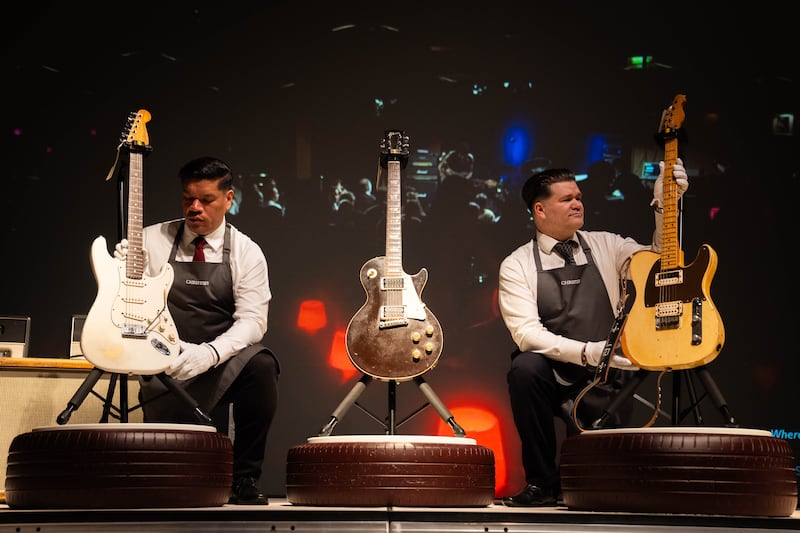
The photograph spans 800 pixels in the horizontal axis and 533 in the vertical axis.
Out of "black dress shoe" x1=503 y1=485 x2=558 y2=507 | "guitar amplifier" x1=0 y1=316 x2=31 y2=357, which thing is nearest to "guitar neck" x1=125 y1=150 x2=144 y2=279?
"guitar amplifier" x1=0 y1=316 x2=31 y2=357

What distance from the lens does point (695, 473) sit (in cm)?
303

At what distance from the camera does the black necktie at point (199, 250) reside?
4148 mm

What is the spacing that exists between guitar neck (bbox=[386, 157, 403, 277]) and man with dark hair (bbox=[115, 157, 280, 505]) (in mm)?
587

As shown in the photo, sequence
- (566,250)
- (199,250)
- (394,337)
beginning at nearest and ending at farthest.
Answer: (394,337) < (199,250) < (566,250)

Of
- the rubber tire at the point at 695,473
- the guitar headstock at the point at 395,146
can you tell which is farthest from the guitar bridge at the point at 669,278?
the guitar headstock at the point at 395,146

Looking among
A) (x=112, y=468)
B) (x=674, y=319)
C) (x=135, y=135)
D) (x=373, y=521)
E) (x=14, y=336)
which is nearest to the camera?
(x=373, y=521)

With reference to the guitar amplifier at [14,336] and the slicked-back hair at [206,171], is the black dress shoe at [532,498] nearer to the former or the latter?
the slicked-back hair at [206,171]

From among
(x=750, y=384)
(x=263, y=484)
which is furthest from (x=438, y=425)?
(x=750, y=384)

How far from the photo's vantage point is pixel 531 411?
3.86m

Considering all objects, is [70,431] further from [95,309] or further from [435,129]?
[435,129]

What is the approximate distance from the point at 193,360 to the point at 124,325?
1.23 ft

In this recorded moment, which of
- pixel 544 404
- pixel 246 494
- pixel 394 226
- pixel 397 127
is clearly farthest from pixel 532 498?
pixel 397 127

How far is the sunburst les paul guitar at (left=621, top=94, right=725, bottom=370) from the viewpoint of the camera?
3.38 metres

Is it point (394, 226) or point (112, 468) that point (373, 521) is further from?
point (394, 226)
